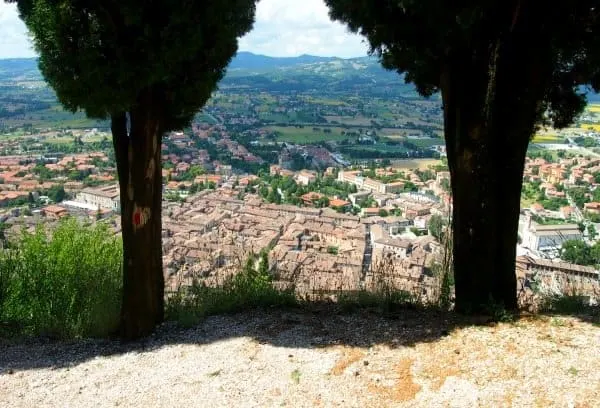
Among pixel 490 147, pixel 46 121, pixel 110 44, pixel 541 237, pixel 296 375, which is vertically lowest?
pixel 541 237

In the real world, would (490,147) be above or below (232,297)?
above

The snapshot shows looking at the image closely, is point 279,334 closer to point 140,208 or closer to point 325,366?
point 325,366

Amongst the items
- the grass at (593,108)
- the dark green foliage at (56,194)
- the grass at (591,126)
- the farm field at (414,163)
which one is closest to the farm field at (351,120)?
the farm field at (414,163)

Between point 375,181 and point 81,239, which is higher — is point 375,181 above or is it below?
below

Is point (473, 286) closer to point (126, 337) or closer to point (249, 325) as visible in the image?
point (249, 325)

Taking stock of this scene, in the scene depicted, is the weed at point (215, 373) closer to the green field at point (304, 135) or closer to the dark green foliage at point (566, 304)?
the dark green foliage at point (566, 304)

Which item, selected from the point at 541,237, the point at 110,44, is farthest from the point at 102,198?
the point at 110,44

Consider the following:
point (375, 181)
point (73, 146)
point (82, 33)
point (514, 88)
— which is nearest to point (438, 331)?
point (514, 88)

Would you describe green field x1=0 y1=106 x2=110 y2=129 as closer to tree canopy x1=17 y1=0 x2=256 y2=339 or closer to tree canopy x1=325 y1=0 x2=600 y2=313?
tree canopy x1=17 y1=0 x2=256 y2=339
